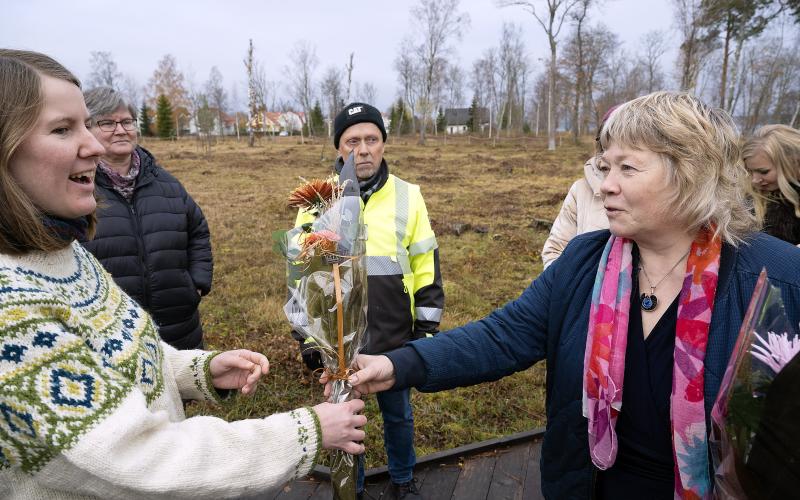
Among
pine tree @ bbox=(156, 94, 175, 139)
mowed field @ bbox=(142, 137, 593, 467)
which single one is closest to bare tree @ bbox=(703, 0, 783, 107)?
mowed field @ bbox=(142, 137, 593, 467)

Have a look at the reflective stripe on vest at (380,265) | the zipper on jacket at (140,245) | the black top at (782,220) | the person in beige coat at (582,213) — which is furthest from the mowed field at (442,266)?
the black top at (782,220)

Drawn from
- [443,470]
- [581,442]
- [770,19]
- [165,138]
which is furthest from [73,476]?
[165,138]

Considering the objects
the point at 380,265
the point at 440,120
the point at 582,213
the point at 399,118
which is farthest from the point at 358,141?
the point at 440,120

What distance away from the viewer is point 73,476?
1.16 metres

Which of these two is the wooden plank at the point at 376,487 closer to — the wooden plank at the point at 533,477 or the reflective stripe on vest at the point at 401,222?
the wooden plank at the point at 533,477

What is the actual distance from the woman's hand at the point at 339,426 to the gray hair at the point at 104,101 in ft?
8.41

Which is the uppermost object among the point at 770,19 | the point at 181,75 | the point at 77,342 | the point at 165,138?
the point at 181,75

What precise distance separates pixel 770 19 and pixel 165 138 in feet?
158

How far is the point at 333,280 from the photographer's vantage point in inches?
67.1

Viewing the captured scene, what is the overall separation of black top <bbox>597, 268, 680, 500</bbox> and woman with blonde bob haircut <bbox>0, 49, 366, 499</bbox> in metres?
0.93

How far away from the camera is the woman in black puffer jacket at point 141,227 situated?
9.41 ft

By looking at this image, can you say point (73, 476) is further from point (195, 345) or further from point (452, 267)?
point (452, 267)

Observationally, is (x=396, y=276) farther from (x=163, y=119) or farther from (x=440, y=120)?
(x=440, y=120)

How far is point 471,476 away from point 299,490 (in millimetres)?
1103
